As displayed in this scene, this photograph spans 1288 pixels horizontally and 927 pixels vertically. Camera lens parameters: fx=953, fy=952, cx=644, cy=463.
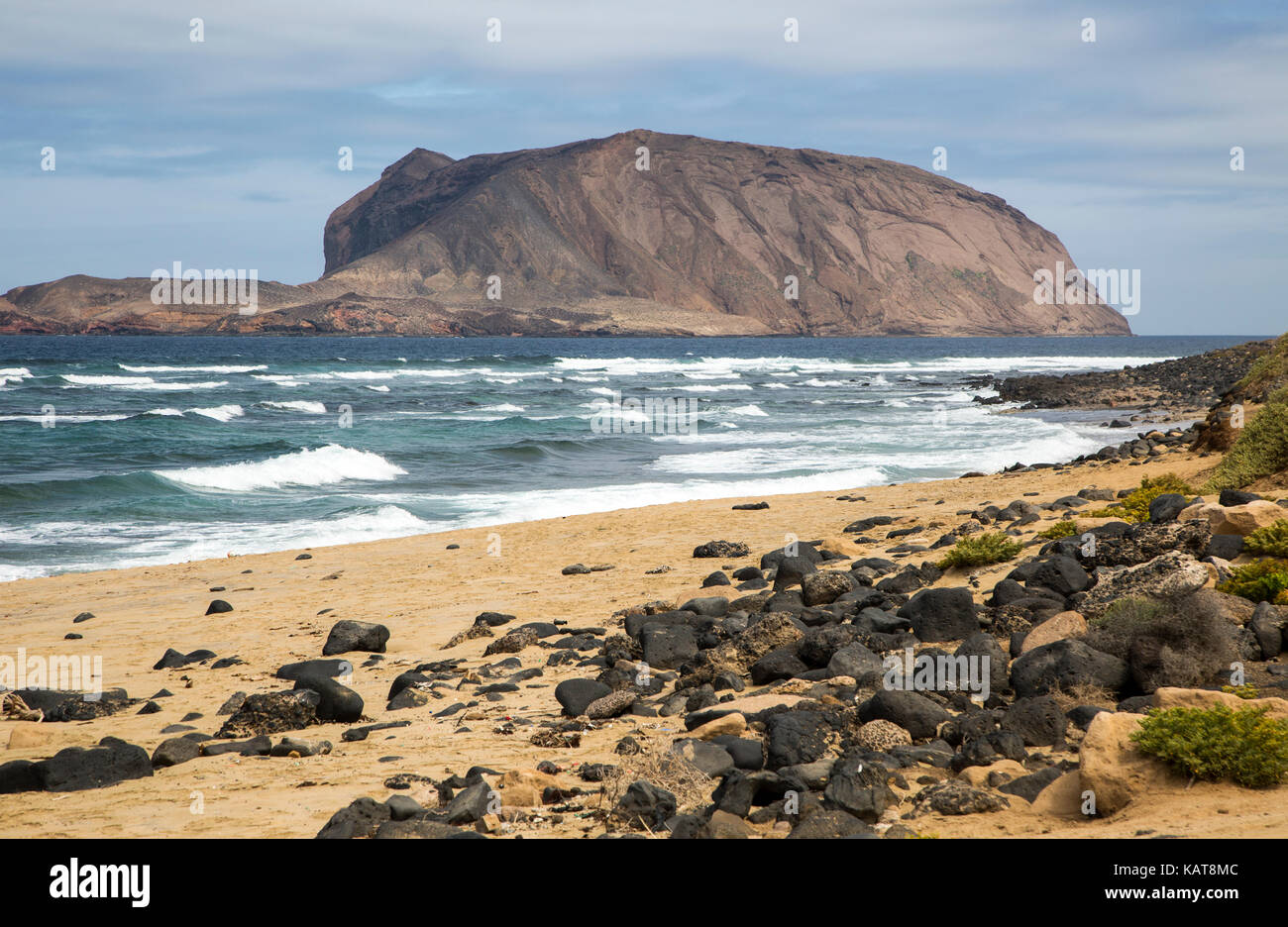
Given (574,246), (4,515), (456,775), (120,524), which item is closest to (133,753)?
(456,775)

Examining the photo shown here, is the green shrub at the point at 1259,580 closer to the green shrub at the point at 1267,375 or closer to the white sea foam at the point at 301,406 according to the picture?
the green shrub at the point at 1267,375

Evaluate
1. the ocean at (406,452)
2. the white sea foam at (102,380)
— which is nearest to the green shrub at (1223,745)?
the ocean at (406,452)

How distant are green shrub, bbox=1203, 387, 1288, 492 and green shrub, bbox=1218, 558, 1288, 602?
4.01m

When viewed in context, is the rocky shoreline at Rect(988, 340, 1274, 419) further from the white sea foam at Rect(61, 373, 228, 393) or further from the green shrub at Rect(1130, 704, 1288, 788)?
the white sea foam at Rect(61, 373, 228, 393)

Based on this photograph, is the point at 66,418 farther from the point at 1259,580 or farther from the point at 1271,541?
the point at 1259,580

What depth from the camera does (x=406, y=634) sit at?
915 cm

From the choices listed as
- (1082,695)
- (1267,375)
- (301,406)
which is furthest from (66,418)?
(1082,695)

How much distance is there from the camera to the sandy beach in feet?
15.6

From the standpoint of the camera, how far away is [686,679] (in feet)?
22.0

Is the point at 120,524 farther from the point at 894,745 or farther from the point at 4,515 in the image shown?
the point at 894,745

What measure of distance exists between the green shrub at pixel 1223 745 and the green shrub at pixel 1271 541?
3.06 meters

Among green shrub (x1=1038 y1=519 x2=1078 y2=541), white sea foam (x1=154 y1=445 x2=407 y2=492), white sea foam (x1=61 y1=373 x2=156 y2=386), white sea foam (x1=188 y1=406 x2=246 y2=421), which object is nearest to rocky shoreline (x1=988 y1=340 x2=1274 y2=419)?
green shrub (x1=1038 y1=519 x2=1078 y2=541)

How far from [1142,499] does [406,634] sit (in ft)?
25.5
